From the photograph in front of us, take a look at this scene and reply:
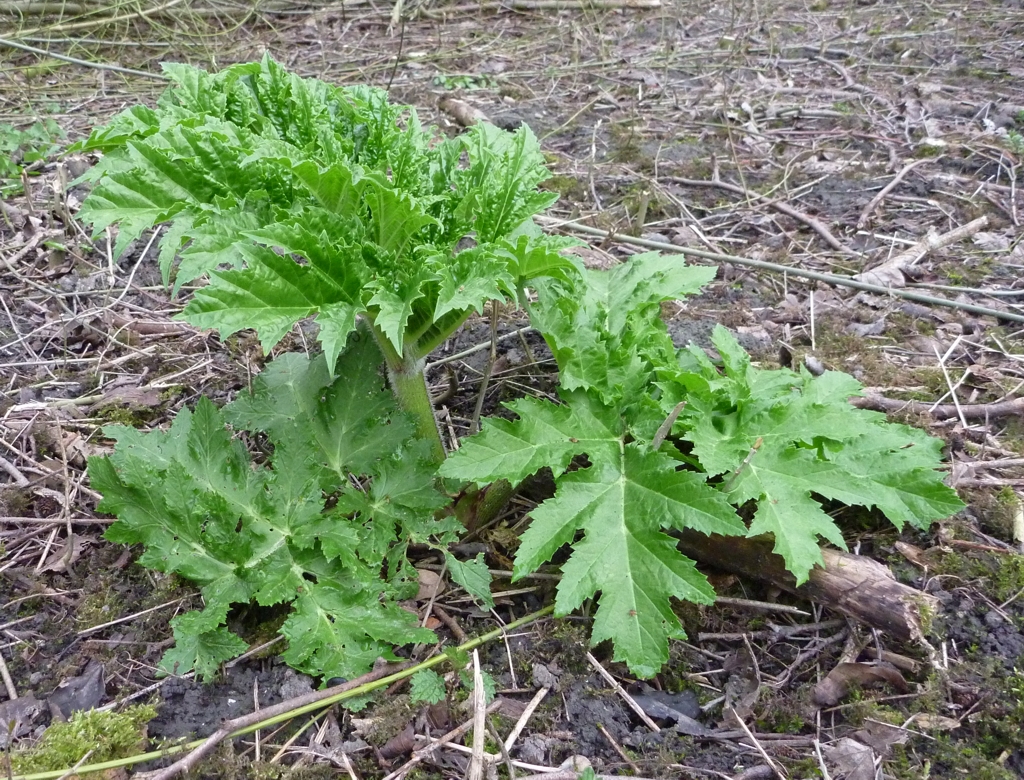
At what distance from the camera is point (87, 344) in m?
3.78

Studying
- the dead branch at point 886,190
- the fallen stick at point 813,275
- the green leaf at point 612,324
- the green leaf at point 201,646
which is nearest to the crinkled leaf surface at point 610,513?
the green leaf at point 612,324

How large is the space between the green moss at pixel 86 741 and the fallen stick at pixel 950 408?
3113 millimetres

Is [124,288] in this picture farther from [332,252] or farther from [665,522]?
[665,522]

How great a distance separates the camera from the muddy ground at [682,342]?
2152mm

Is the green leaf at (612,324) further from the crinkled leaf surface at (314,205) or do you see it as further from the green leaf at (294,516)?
the green leaf at (294,516)

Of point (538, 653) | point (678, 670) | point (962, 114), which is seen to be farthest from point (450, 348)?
point (962, 114)

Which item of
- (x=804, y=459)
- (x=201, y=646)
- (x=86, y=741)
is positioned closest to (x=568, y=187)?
(x=804, y=459)

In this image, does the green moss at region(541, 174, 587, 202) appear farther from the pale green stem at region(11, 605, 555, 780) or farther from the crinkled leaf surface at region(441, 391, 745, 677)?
the pale green stem at region(11, 605, 555, 780)

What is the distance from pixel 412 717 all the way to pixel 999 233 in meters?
4.71

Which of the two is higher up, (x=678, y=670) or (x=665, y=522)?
(x=665, y=522)

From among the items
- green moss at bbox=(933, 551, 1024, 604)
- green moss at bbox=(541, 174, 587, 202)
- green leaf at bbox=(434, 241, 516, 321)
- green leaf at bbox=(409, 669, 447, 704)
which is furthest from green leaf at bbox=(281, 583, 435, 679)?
green moss at bbox=(541, 174, 587, 202)

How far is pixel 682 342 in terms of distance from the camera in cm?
361

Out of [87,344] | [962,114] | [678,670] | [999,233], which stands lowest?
[678,670]

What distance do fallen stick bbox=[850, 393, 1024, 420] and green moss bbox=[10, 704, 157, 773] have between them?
3.11 metres
